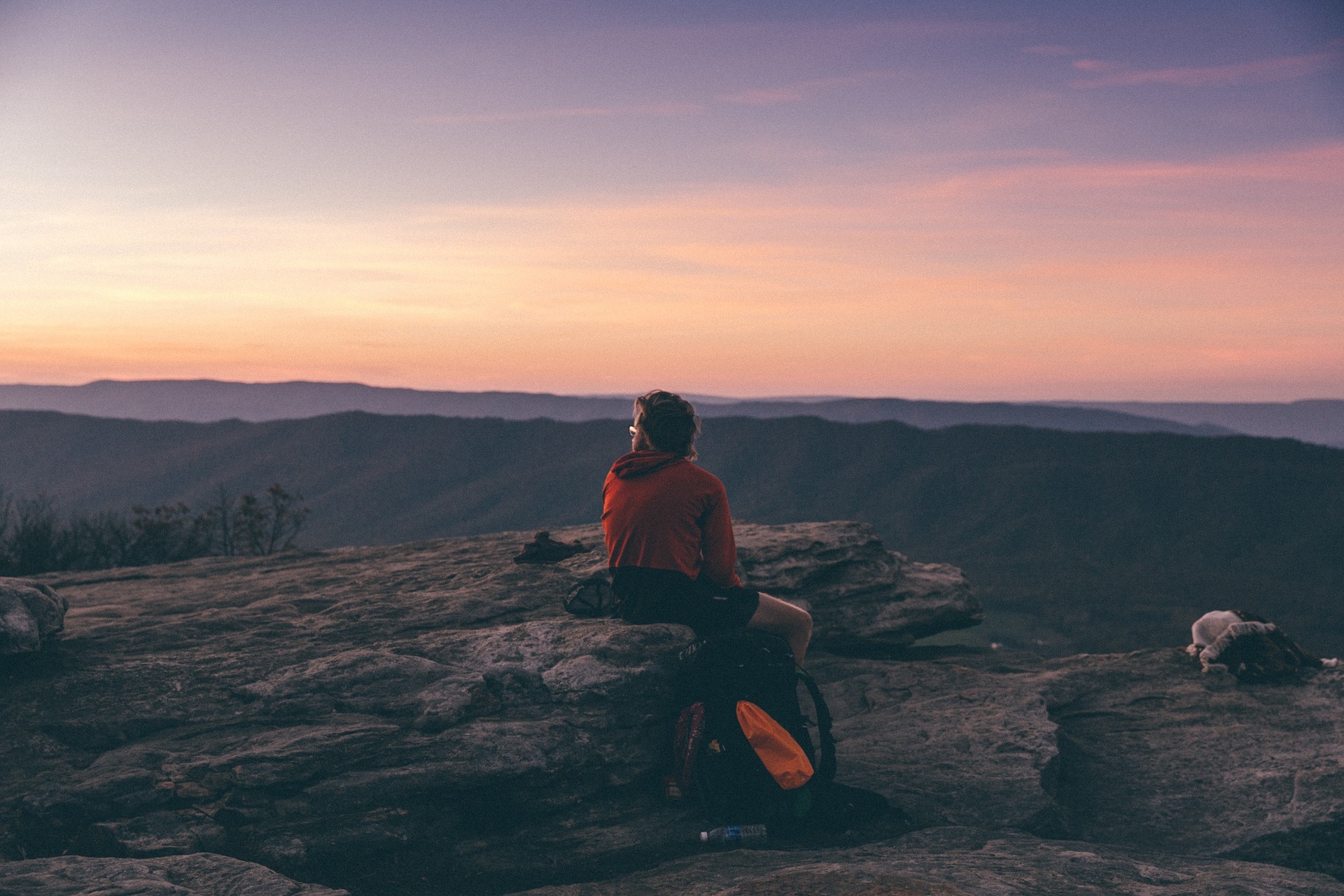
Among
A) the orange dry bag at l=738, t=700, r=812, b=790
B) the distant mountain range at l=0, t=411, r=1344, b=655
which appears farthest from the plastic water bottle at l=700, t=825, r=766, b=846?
the distant mountain range at l=0, t=411, r=1344, b=655

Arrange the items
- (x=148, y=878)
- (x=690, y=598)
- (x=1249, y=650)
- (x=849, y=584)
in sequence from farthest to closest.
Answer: (x=849, y=584), (x=1249, y=650), (x=690, y=598), (x=148, y=878)

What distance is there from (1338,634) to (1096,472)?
4447cm

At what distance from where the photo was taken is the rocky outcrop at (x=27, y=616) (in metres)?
6.99

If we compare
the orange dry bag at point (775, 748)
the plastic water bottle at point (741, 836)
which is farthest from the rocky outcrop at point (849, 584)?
the plastic water bottle at point (741, 836)

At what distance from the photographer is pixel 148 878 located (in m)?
4.97

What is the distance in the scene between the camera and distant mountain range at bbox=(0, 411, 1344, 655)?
7569 centimetres

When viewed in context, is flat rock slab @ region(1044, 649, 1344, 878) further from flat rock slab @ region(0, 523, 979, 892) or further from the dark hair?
the dark hair

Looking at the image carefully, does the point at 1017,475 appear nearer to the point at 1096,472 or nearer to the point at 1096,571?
the point at 1096,472

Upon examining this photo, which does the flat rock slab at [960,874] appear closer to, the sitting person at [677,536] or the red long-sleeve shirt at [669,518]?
the sitting person at [677,536]

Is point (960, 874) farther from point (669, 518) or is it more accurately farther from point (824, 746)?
point (669, 518)

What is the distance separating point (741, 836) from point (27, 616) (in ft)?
18.6

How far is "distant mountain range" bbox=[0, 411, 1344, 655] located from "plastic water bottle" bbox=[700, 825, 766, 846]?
54380 millimetres

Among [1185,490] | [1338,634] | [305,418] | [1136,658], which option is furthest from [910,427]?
[1136,658]

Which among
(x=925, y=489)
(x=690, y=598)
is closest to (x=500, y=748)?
(x=690, y=598)
